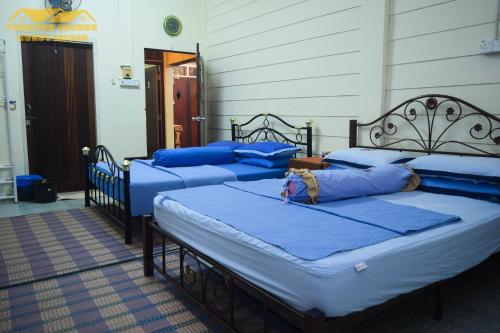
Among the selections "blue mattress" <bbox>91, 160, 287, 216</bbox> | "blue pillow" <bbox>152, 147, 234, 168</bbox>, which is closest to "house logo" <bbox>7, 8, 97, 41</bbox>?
"blue mattress" <bbox>91, 160, 287, 216</bbox>

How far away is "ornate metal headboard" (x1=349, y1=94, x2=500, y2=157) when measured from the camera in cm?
273

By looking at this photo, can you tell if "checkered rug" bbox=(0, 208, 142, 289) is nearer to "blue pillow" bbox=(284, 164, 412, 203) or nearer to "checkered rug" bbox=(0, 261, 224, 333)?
"checkered rug" bbox=(0, 261, 224, 333)

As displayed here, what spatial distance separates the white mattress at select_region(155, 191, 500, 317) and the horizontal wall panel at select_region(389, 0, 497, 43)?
4.40 feet

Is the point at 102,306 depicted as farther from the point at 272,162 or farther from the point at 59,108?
the point at 59,108

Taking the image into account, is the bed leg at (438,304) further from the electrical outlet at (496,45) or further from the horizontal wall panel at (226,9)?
the horizontal wall panel at (226,9)

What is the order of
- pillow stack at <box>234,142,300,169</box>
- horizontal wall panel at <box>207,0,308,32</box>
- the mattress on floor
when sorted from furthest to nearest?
horizontal wall panel at <box>207,0,308,32</box>, pillow stack at <box>234,142,300,169</box>, the mattress on floor

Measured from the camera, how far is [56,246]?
3088 millimetres

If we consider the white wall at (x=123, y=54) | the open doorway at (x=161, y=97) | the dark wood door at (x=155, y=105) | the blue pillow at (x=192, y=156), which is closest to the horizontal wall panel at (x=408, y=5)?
the blue pillow at (x=192, y=156)

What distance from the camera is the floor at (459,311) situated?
191 centimetres

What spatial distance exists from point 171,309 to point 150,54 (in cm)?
572

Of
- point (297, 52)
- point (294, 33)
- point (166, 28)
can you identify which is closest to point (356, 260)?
point (297, 52)

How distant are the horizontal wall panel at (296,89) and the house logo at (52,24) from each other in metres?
1.96

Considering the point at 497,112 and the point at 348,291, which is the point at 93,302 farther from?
the point at 497,112

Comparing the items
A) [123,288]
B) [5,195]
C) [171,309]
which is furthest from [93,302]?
[5,195]
